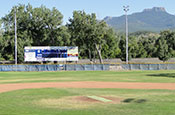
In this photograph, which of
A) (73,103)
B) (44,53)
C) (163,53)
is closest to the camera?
(73,103)

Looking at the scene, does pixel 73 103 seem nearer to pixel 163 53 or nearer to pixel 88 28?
pixel 88 28

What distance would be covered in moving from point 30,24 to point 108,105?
→ 2804 inches

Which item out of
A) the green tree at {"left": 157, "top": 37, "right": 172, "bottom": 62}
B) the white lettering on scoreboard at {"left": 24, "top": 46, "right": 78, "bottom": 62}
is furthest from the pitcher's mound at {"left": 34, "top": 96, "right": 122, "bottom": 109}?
the green tree at {"left": 157, "top": 37, "right": 172, "bottom": 62}

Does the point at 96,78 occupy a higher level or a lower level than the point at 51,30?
lower

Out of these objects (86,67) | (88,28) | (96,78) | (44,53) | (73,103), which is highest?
(88,28)

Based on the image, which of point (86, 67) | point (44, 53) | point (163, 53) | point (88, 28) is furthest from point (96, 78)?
point (163, 53)

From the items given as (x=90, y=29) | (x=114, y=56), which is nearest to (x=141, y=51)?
(x=114, y=56)

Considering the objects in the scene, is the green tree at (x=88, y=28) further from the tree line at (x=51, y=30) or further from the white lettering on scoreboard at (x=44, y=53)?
the white lettering on scoreboard at (x=44, y=53)

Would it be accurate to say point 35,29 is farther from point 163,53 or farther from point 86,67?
point 163,53

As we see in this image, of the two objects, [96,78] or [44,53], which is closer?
[96,78]

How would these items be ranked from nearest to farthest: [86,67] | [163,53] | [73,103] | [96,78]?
[73,103], [96,78], [86,67], [163,53]

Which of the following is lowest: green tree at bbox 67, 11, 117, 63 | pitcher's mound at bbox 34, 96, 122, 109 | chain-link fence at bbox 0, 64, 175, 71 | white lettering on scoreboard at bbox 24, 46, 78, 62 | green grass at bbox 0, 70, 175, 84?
green grass at bbox 0, 70, 175, 84

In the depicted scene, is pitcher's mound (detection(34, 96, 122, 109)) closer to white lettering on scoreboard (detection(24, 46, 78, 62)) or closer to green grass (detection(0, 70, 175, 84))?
green grass (detection(0, 70, 175, 84))

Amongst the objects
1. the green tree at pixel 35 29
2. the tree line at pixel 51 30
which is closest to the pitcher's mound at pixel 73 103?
the tree line at pixel 51 30
